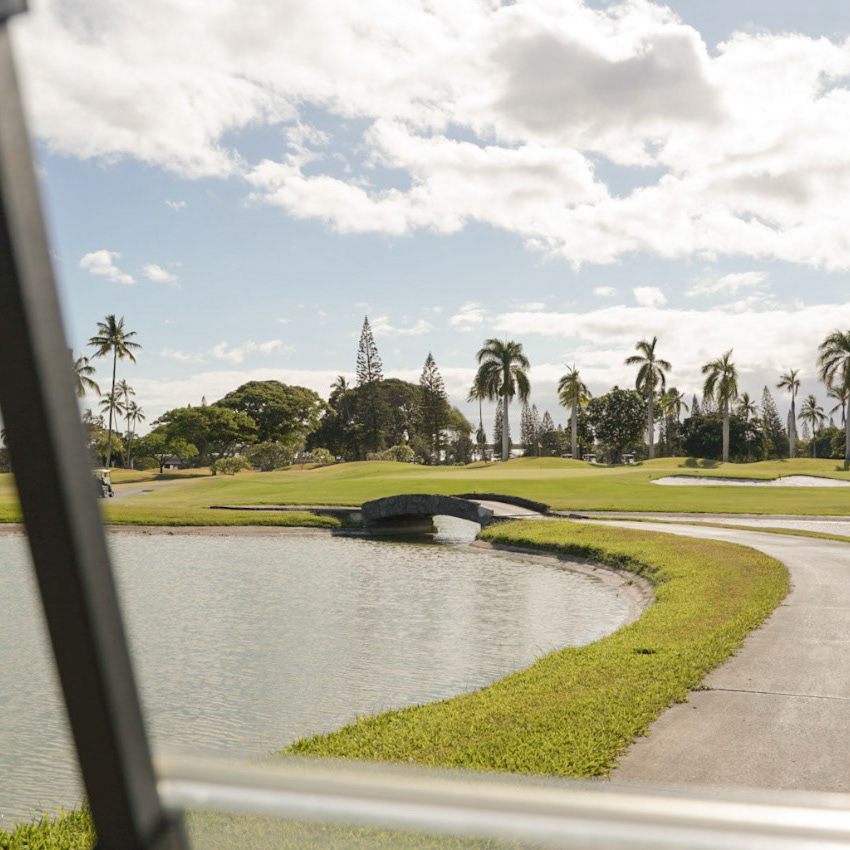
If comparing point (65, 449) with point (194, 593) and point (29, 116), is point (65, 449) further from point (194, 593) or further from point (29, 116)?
point (194, 593)

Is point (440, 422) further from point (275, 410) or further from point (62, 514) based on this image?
point (62, 514)

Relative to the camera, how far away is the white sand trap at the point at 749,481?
40.1 meters

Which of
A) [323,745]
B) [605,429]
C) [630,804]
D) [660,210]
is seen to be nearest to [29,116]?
[630,804]

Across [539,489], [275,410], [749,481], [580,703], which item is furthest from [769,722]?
[275,410]

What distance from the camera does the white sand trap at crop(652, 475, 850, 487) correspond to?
40.1 metres

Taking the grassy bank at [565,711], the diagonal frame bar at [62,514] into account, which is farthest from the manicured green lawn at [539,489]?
the diagonal frame bar at [62,514]

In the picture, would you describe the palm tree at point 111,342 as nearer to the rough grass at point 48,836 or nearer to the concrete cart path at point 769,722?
the rough grass at point 48,836

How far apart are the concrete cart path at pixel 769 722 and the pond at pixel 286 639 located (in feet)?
9.44

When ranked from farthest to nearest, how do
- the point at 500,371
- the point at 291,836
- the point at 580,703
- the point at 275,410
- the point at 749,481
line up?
the point at 275,410 → the point at 500,371 → the point at 749,481 → the point at 580,703 → the point at 291,836

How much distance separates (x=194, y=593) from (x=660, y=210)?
13072 millimetres

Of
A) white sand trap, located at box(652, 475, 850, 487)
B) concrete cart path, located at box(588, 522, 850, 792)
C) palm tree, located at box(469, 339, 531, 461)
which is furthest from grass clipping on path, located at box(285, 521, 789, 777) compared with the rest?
palm tree, located at box(469, 339, 531, 461)

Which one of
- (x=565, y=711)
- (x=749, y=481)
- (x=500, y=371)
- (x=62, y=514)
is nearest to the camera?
(x=62, y=514)

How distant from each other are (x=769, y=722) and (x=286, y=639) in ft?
23.3

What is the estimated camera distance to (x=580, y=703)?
255 inches
